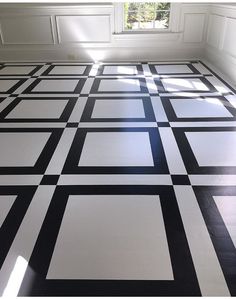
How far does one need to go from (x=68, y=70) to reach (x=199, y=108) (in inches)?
80.2

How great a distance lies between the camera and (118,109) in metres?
2.58

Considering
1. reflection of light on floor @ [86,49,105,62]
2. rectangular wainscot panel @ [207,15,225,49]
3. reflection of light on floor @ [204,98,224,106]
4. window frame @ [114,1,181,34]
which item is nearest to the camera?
reflection of light on floor @ [204,98,224,106]

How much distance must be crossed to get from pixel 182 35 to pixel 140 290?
3.90m

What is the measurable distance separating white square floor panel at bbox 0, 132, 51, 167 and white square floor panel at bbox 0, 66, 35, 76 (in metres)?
1.89

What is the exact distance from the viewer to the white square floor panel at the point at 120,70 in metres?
3.67

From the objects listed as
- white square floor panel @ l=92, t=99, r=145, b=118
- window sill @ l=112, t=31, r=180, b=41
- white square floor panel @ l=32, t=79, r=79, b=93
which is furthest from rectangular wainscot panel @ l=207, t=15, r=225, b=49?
white square floor panel @ l=32, t=79, r=79, b=93

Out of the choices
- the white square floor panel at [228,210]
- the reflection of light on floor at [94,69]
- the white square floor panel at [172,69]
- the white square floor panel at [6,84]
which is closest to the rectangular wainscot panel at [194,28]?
the white square floor panel at [172,69]

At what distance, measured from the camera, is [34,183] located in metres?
1.62

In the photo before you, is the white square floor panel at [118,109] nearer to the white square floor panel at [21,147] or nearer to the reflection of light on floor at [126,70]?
the white square floor panel at [21,147]

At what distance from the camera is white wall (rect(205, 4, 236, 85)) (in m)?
3.25

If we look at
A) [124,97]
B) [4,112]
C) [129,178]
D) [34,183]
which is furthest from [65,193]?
[124,97]

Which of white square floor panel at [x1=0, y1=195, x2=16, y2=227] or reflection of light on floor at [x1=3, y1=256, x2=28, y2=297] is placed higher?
white square floor panel at [x1=0, y1=195, x2=16, y2=227]

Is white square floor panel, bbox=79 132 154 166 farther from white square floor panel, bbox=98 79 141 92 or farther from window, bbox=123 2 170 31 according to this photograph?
window, bbox=123 2 170 31

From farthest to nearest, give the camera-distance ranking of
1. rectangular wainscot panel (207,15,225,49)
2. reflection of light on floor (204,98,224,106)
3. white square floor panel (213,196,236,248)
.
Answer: rectangular wainscot panel (207,15,225,49) → reflection of light on floor (204,98,224,106) → white square floor panel (213,196,236,248)
